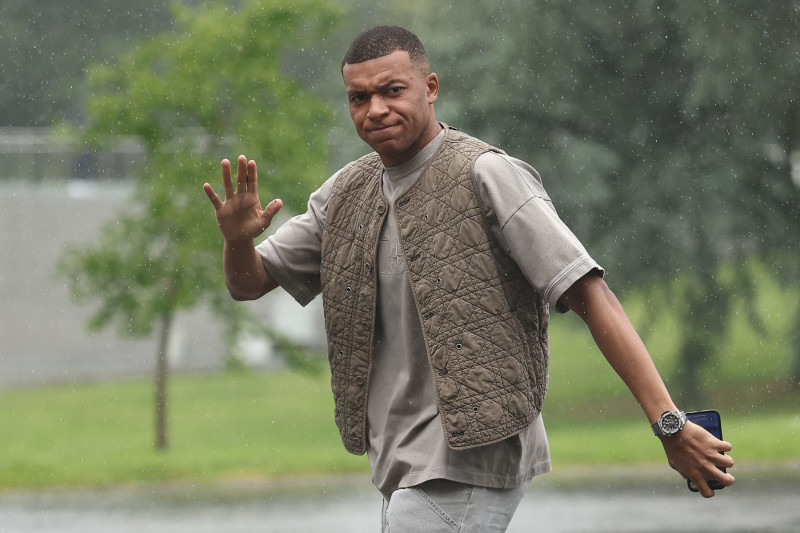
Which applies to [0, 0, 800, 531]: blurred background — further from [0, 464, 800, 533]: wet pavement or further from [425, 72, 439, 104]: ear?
[425, 72, 439, 104]: ear

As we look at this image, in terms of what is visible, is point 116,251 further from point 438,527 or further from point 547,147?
point 438,527

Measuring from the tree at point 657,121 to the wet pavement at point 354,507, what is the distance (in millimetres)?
4149

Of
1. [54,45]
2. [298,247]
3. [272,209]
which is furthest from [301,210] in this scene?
[272,209]

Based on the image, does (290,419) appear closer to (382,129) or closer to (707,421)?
(382,129)

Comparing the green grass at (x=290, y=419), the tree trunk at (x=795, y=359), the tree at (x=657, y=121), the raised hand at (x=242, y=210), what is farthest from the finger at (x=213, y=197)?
the tree trunk at (x=795, y=359)

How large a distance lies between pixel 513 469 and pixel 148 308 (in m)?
9.92

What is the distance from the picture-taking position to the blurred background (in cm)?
1141

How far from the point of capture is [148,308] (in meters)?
12.4

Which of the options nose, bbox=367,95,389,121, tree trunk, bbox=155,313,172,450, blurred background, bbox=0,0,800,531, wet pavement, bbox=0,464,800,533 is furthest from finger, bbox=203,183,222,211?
tree trunk, bbox=155,313,172,450

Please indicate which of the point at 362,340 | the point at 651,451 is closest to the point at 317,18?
the point at 651,451

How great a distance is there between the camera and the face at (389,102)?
9.13 ft

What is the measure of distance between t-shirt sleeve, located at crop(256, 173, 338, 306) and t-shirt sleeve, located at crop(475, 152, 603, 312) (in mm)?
467

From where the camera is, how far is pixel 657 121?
48.8ft

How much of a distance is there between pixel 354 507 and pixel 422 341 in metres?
6.49
